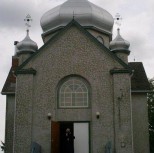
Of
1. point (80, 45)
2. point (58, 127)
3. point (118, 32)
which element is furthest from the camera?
point (118, 32)

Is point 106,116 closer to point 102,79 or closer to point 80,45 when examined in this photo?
point 102,79

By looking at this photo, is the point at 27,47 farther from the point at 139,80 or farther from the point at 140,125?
the point at 140,125

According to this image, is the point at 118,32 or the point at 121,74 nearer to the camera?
the point at 121,74

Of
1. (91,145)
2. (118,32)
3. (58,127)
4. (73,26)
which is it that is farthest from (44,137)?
(118,32)

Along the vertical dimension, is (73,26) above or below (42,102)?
above

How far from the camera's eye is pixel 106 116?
2341cm

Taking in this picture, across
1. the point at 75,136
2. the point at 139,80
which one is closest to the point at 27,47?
the point at 75,136

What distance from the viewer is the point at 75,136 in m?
23.7

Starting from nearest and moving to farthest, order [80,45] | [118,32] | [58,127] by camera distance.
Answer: [58,127]
[80,45]
[118,32]

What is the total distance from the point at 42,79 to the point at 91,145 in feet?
15.8

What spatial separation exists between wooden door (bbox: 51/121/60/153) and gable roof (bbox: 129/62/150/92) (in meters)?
6.92

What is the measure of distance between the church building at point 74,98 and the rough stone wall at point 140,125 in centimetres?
182

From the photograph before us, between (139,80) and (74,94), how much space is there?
257 inches

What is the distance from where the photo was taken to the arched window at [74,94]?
79.2ft
